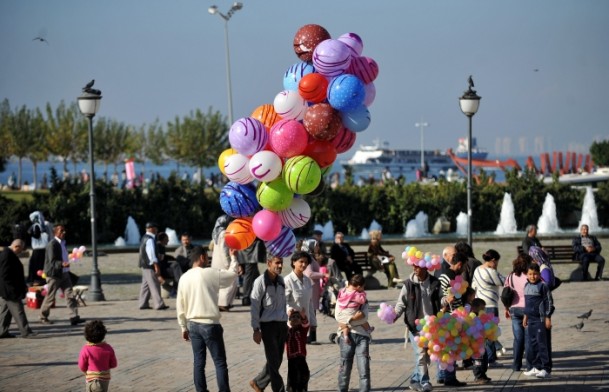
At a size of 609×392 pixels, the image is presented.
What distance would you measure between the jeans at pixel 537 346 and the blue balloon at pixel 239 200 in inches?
144

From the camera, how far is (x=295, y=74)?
38.4ft

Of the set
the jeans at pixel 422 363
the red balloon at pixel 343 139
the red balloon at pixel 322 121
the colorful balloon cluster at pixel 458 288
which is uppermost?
the red balloon at pixel 322 121

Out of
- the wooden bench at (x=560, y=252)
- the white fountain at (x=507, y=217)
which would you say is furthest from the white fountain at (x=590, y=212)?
the wooden bench at (x=560, y=252)

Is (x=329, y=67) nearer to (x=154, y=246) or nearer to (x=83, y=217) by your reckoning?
(x=154, y=246)

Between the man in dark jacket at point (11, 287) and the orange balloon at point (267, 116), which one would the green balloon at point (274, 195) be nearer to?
the orange balloon at point (267, 116)

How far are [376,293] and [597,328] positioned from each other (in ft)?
19.7

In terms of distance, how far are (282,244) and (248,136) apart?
132 cm

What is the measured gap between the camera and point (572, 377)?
40.8ft

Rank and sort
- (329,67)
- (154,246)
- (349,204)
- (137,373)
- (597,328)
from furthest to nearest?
(349,204) < (154,246) < (597,328) < (137,373) < (329,67)

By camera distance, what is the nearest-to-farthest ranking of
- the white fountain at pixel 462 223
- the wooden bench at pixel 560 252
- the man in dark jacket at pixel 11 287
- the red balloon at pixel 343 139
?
the red balloon at pixel 343 139, the man in dark jacket at pixel 11 287, the wooden bench at pixel 560 252, the white fountain at pixel 462 223

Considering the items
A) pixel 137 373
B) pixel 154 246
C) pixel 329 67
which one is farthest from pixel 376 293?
pixel 329 67

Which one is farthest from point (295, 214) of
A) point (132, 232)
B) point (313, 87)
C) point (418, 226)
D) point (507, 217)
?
point (507, 217)

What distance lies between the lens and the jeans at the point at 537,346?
12.5m

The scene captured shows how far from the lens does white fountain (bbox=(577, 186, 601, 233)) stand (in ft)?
120
